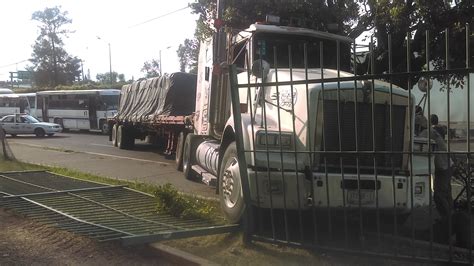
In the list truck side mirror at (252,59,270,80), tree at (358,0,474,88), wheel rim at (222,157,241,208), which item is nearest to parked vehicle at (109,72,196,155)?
tree at (358,0,474,88)

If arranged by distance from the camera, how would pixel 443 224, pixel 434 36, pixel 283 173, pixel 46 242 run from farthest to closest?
pixel 434 36 → pixel 443 224 → pixel 46 242 → pixel 283 173

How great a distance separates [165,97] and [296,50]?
8476 millimetres

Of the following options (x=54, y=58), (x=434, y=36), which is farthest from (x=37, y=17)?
(x=434, y=36)

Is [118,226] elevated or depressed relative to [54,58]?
depressed

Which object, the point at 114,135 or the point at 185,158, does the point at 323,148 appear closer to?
the point at 185,158

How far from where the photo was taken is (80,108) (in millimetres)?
36594

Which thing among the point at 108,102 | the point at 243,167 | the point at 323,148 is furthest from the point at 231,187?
the point at 108,102

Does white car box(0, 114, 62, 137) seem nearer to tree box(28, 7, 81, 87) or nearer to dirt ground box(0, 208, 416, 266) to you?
dirt ground box(0, 208, 416, 266)

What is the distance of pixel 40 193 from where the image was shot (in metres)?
8.97

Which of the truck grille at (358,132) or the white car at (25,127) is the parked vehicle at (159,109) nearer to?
the truck grille at (358,132)

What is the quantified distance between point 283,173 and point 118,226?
89.6 inches

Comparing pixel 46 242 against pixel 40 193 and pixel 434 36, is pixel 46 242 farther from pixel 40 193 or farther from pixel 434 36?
pixel 434 36

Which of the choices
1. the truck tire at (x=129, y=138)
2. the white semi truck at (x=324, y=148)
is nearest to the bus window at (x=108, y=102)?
the truck tire at (x=129, y=138)

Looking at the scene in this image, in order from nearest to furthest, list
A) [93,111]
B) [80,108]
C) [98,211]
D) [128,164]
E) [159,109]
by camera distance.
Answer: [98,211] < [128,164] < [159,109] < [93,111] < [80,108]
